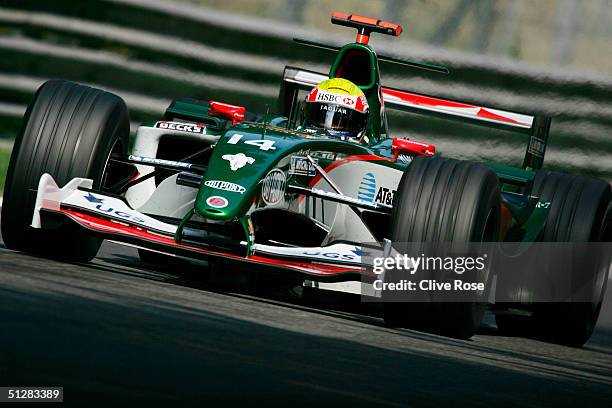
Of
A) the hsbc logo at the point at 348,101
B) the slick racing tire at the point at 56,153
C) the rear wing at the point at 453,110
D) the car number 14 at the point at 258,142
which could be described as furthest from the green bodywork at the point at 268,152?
the rear wing at the point at 453,110

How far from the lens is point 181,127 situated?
8.90 m

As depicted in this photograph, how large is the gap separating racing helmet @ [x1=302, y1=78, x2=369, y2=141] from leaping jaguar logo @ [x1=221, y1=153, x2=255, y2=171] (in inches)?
67.1

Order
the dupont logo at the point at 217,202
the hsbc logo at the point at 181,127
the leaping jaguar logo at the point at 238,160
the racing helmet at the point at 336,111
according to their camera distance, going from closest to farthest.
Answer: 1. the dupont logo at the point at 217,202
2. the leaping jaguar logo at the point at 238,160
3. the hsbc logo at the point at 181,127
4. the racing helmet at the point at 336,111

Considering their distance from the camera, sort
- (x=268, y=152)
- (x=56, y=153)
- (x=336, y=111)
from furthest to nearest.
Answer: (x=336, y=111) < (x=56, y=153) < (x=268, y=152)

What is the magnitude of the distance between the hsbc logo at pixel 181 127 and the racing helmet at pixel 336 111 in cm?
79

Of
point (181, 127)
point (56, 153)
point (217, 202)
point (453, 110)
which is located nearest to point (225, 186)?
point (217, 202)

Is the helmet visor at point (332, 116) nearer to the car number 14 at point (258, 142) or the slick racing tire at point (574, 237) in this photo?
the slick racing tire at point (574, 237)

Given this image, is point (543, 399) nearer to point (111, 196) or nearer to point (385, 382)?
point (385, 382)

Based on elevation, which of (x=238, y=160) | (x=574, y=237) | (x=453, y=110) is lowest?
(x=574, y=237)

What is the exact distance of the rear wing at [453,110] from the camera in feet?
35.1

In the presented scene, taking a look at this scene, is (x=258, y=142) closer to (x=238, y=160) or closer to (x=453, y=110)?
(x=238, y=160)

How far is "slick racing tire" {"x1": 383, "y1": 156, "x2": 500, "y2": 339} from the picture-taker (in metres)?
7.28

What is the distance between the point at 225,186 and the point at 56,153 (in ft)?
3.73

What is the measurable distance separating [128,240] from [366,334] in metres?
1.49
